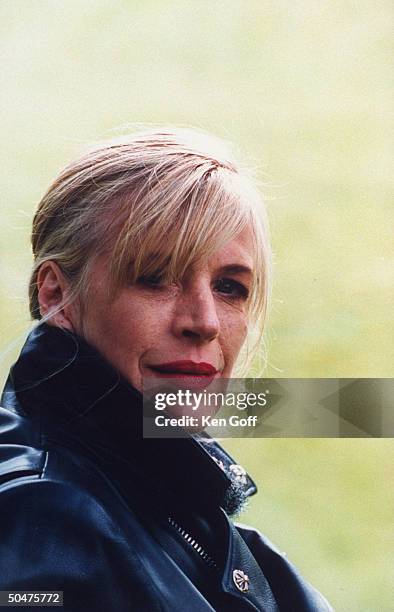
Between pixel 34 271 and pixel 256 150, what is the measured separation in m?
0.55

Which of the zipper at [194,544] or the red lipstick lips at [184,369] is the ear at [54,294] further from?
the zipper at [194,544]

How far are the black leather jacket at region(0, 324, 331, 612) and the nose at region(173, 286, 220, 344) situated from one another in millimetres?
158

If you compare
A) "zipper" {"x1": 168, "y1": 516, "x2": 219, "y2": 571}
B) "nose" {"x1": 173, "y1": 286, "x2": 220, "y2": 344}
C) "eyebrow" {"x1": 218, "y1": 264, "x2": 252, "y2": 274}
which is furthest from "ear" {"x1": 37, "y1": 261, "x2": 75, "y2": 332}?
"zipper" {"x1": 168, "y1": 516, "x2": 219, "y2": 571}

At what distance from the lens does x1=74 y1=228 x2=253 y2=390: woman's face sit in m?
1.69

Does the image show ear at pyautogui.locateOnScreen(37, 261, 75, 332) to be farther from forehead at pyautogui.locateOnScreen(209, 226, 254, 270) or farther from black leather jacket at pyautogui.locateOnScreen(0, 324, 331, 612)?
forehead at pyautogui.locateOnScreen(209, 226, 254, 270)

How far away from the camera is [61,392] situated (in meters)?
1.61

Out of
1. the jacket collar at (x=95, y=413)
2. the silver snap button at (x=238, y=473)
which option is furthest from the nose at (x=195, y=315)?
the silver snap button at (x=238, y=473)

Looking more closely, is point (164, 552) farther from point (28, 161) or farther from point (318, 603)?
point (28, 161)

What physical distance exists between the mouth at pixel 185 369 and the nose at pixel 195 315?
0.18 ft

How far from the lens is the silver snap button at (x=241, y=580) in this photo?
1.62 meters

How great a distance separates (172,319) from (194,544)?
1.38 feet

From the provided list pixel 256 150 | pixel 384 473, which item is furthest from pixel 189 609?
pixel 256 150

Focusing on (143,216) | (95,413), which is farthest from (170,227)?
(95,413)

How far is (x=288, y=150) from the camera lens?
194 centimetres
